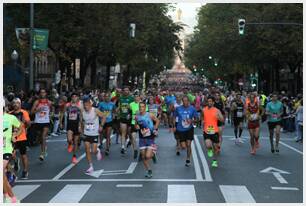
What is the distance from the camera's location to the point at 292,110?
29.8 meters

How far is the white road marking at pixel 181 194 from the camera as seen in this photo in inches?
438

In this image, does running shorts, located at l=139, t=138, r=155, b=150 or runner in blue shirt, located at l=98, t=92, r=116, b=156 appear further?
runner in blue shirt, located at l=98, t=92, r=116, b=156

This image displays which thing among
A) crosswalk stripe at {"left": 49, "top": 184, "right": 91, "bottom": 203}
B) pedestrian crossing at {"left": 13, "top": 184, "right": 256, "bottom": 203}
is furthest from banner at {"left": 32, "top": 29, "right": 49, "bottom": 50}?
crosswalk stripe at {"left": 49, "top": 184, "right": 91, "bottom": 203}

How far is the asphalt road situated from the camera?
1161cm

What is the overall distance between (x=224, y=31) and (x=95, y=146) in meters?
38.5

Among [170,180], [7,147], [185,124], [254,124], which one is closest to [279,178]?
[170,180]

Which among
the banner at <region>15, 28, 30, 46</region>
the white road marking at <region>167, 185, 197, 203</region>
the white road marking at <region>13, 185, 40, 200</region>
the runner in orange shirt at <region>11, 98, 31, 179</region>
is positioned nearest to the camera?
the white road marking at <region>167, 185, 197, 203</region>

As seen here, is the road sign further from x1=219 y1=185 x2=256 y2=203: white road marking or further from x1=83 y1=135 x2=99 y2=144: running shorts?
x1=83 y1=135 x2=99 y2=144: running shorts

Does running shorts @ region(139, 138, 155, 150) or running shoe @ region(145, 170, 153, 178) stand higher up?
running shorts @ region(139, 138, 155, 150)

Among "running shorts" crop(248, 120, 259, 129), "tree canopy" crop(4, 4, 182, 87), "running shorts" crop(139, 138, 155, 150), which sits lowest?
"running shorts" crop(139, 138, 155, 150)

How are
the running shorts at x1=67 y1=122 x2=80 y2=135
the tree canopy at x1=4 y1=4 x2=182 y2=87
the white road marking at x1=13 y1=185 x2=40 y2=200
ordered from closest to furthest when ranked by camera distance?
the white road marking at x1=13 y1=185 x2=40 y2=200 < the running shorts at x1=67 y1=122 x2=80 y2=135 < the tree canopy at x1=4 y1=4 x2=182 y2=87

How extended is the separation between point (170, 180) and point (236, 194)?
203 centimetres

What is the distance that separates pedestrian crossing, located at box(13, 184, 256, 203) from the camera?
11.2 metres

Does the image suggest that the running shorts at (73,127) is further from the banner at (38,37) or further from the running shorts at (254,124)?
the banner at (38,37)
